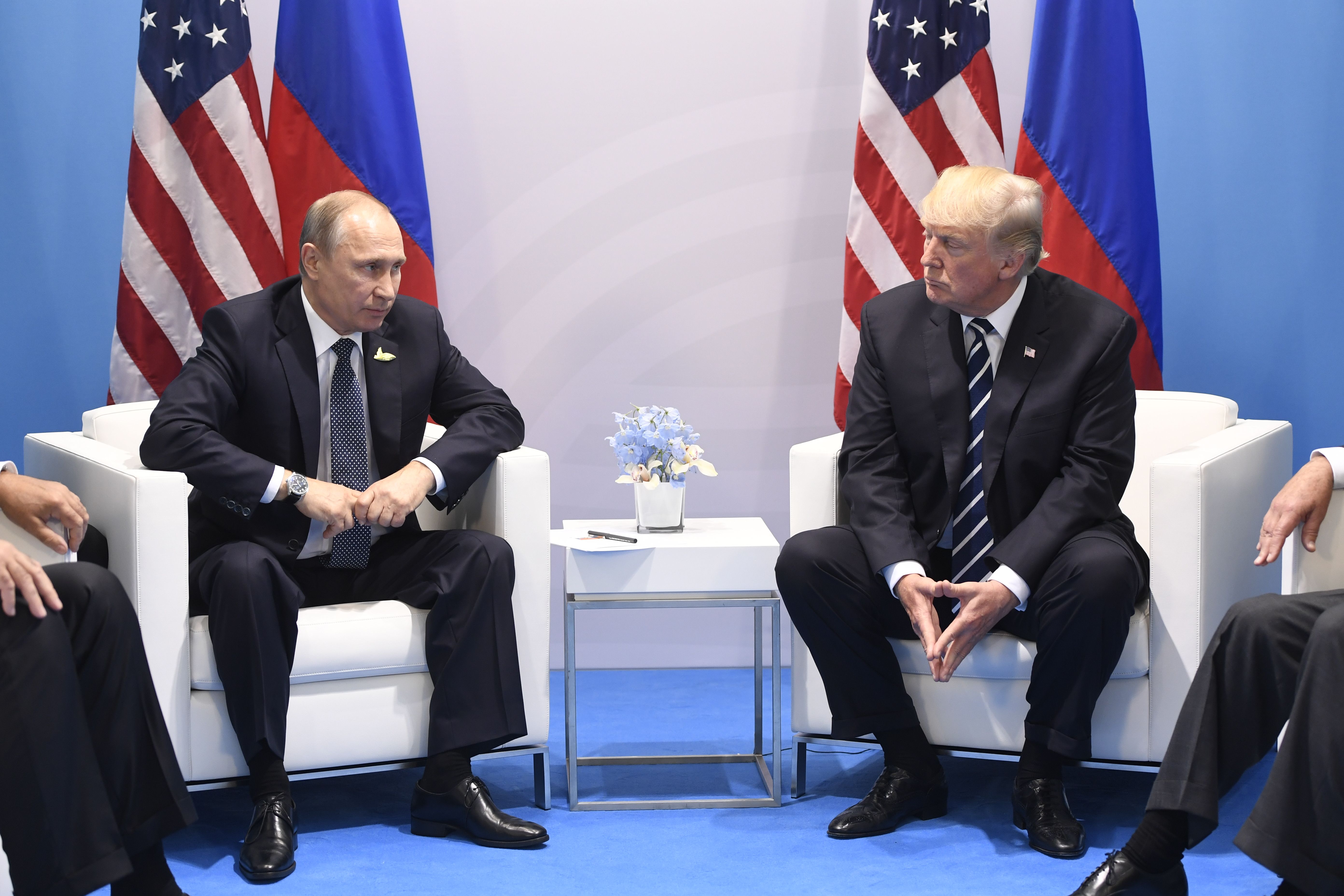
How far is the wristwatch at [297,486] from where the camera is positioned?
99.6 inches

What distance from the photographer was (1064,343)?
2.60 meters

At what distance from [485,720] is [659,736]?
79cm

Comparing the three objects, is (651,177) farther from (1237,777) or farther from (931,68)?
(1237,777)

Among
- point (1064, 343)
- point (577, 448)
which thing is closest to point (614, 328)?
point (577, 448)

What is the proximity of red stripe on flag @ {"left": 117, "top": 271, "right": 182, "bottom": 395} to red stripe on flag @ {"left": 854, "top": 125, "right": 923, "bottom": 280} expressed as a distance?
1.93 m

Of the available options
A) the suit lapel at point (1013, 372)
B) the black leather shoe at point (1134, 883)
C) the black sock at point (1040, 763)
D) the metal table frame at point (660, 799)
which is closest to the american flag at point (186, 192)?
the metal table frame at point (660, 799)

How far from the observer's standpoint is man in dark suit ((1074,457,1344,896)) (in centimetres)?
181

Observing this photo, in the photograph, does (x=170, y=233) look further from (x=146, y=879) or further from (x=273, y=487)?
(x=146, y=879)

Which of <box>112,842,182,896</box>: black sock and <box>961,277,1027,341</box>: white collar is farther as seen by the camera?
<box>961,277,1027,341</box>: white collar

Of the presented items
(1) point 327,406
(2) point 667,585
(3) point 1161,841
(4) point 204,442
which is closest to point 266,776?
(4) point 204,442

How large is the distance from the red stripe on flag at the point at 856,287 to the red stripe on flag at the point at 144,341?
6.02 feet

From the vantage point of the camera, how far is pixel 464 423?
2.73 metres

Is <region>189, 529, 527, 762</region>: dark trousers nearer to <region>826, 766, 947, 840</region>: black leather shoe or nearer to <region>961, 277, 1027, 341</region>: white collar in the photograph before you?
<region>826, 766, 947, 840</region>: black leather shoe

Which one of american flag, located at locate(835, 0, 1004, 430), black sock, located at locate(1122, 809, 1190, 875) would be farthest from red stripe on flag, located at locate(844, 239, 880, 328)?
black sock, located at locate(1122, 809, 1190, 875)
